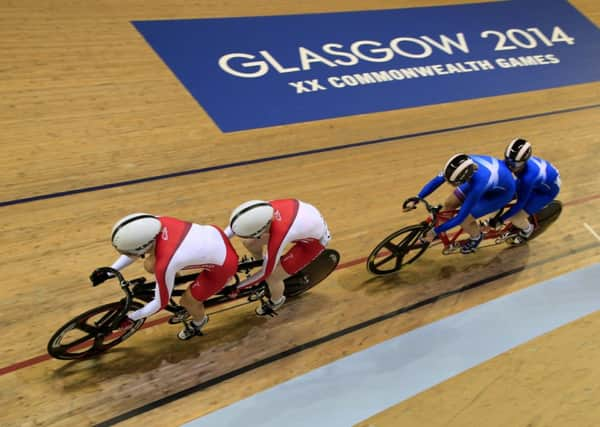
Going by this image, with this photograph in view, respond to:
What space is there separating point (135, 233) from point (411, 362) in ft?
5.61

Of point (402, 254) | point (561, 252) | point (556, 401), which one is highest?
point (556, 401)

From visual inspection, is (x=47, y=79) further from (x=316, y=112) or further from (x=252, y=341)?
(x=252, y=341)

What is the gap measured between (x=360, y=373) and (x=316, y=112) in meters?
2.69

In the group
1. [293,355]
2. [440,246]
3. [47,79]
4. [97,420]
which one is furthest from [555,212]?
[47,79]

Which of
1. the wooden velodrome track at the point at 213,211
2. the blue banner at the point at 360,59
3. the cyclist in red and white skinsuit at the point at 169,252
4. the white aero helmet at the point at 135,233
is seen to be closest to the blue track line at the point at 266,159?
the wooden velodrome track at the point at 213,211

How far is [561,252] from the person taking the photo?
157 inches

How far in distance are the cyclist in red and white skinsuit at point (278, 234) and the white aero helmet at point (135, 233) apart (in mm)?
364

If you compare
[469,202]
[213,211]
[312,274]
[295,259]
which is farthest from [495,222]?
[213,211]

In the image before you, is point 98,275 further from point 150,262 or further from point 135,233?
point 135,233

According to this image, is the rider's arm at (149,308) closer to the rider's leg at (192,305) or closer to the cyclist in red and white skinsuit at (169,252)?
the cyclist in red and white skinsuit at (169,252)

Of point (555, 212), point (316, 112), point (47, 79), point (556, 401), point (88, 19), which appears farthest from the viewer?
point (88, 19)

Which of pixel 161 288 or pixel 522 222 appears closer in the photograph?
pixel 161 288

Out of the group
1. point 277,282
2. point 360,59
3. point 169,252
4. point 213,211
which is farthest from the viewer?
point 360,59

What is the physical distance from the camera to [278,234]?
2551 millimetres
